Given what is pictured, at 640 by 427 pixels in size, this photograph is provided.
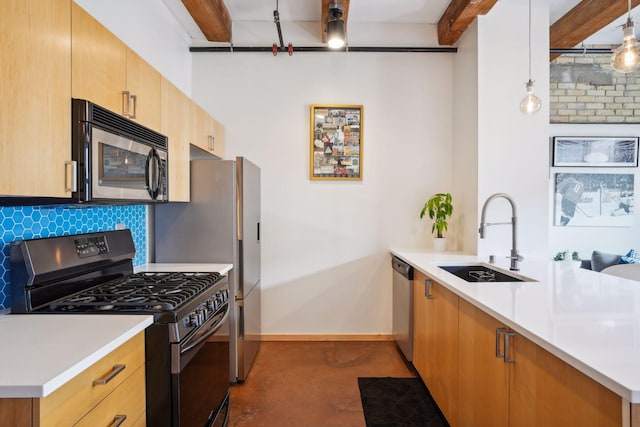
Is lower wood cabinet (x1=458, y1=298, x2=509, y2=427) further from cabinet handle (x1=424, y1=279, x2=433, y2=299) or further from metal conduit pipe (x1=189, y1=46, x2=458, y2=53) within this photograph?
metal conduit pipe (x1=189, y1=46, x2=458, y2=53)

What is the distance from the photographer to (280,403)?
2316 millimetres

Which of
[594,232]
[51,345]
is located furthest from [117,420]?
[594,232]

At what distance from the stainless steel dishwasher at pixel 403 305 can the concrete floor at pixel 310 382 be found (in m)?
0.17

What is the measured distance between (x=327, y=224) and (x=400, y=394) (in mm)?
1575

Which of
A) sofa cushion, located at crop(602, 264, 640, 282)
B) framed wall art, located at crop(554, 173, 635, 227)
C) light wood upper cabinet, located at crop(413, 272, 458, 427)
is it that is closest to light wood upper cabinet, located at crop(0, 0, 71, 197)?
light wood upper cabinet, located at crop(413, 272, 458, 427)

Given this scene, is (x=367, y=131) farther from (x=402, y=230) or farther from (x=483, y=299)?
(x=483, y=299)

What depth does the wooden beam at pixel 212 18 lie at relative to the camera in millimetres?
2648

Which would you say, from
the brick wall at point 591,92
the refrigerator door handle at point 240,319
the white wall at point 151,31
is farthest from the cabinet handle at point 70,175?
the brick wall at point 591,92

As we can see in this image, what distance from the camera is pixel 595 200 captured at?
4.15 metres

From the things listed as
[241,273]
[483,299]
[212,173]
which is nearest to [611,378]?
[483,299]

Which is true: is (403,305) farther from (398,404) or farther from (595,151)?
(595,151)

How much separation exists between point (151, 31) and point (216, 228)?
5.09 ft

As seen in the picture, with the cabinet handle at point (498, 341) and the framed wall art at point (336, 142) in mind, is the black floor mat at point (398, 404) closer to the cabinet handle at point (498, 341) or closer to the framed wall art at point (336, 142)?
the cabinet handle at point (498, 341)

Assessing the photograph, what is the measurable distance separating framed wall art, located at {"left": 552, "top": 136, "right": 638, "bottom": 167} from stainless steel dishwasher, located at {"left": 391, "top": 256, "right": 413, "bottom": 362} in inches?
103
